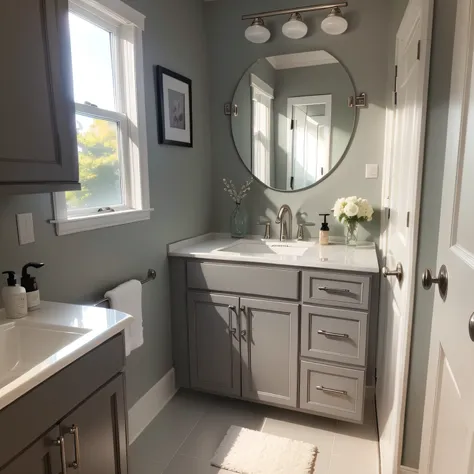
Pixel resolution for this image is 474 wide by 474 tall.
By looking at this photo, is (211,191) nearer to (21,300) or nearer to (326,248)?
(326,248)

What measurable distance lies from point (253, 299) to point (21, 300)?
1.19 metres

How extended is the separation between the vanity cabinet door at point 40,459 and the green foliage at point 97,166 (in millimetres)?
978

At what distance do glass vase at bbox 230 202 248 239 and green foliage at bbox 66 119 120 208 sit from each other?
3.09 feet

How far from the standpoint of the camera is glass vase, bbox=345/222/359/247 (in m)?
2.35

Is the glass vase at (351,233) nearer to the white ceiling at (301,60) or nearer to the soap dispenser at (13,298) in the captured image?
the white ceiling at (301,60)

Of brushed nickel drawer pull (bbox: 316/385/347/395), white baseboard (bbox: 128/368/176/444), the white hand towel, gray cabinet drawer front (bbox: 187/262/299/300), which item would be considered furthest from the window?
white baseboard (bbox: 128/368/176/444)

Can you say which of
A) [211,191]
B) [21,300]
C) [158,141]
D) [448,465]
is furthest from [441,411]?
[211,191]

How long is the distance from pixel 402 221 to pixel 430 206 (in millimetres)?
270

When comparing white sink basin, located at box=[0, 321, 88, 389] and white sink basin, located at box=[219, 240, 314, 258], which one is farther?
white sink basin, located at box=[219, 240, 314, 258]

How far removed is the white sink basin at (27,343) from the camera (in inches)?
47.2

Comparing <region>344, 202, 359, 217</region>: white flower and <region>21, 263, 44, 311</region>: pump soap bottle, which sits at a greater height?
<region>344, 202, 359, 217</region>: white flower

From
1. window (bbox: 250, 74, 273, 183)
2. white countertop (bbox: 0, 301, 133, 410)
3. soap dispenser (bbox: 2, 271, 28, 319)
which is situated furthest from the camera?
window (bbox: 250, 74, 273, 183)

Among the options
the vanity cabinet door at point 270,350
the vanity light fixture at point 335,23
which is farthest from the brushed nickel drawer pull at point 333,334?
the vanity light fixture at point 335,23

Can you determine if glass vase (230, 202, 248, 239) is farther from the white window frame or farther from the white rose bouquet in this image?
the white window frame
